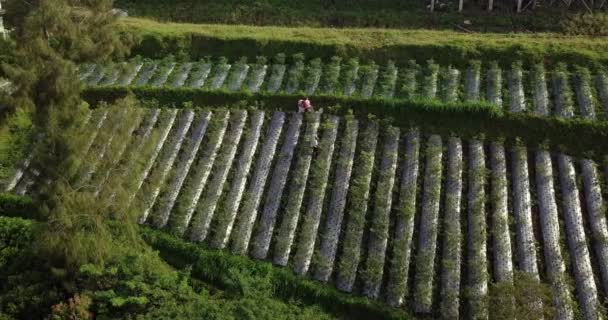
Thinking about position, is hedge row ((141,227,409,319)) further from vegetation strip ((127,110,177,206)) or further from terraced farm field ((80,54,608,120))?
terraced farm field ((80,54,608,120))

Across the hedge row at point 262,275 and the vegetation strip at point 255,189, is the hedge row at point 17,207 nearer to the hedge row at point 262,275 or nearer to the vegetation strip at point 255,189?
the hedge row at point 262,275

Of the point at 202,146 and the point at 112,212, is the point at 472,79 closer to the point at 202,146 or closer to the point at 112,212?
the point at 202,146

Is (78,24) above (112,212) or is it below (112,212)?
above

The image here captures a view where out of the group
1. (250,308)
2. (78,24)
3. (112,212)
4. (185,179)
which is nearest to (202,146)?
(185,179)

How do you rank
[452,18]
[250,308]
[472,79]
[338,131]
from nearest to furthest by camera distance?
[250,308] → [338,131] → [472,79] → [452,18]

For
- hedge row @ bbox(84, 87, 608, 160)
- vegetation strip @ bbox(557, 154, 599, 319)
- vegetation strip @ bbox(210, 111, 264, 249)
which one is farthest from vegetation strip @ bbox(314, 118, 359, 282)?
vegetation strip @ bbox(557, 154, 599, 319)

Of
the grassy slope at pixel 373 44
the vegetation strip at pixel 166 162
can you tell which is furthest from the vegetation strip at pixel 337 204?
the vegetation strip at pixel 166 162
